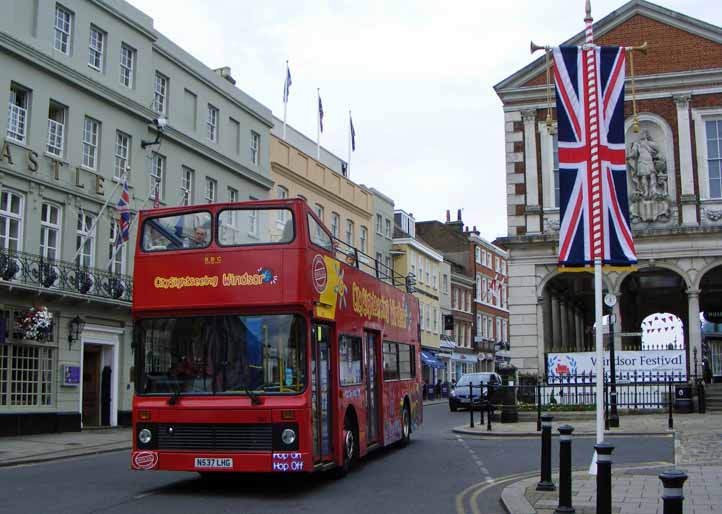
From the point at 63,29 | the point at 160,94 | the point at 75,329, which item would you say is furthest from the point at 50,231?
the point at 160,94

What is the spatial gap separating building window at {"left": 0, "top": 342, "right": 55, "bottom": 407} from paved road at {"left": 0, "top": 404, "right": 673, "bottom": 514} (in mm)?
7715

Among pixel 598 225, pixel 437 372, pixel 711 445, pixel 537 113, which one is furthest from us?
pixel 437 372

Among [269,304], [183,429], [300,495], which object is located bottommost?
[300,495]

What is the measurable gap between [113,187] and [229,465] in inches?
801

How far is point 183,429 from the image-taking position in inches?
437

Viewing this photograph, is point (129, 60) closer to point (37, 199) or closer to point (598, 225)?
point (37, 199)

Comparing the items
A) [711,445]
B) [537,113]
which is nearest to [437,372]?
[537,113]

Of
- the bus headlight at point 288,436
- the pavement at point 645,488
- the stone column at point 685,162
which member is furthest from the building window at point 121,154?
the bus headlight at point 288,436

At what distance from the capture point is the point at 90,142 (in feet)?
93.5

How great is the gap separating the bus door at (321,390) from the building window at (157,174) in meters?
20.7

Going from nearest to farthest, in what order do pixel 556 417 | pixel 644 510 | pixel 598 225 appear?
pixel 644 510 < pixel 598 225 < pixel 556 417

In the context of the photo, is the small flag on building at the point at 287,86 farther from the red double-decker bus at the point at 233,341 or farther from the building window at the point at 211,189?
the red double-decker bus at the point at 233,341

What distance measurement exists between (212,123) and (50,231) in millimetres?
11721

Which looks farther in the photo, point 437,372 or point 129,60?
point 437,372
